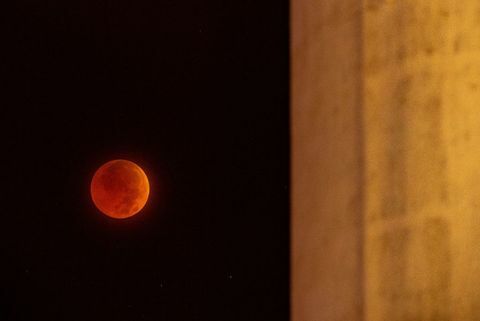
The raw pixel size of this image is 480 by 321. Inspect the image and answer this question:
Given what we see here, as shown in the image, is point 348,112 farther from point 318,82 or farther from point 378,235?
point 378,235

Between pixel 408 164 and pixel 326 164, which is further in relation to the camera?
pixel 326 164

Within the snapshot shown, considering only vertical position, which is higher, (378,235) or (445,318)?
(378,235)

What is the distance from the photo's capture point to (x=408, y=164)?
376 centimetres

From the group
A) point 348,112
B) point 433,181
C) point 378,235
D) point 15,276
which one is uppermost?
point 348,112

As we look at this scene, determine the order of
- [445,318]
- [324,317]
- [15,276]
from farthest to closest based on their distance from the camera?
[15,276], [324,317], [445,318]

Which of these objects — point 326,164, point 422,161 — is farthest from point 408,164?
point 326,164

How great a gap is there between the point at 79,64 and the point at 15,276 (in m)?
2.26

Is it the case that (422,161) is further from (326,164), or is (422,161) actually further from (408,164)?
(326,164)

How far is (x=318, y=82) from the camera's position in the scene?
4.10 meters

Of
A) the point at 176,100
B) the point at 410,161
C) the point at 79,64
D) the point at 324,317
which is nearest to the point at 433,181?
the point at 410,161

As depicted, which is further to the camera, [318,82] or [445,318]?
[318,82]

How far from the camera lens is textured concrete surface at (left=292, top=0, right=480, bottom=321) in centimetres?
372

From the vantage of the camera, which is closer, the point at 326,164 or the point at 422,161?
the point at 422,161

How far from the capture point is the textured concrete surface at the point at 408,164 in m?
3.72
